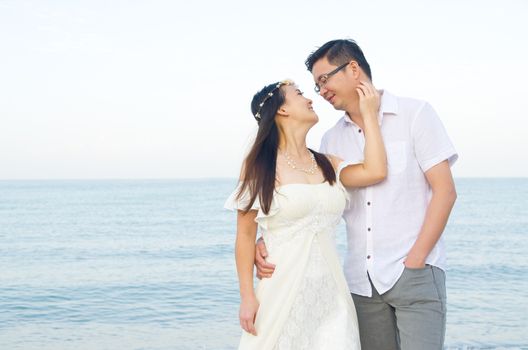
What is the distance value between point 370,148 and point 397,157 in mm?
149

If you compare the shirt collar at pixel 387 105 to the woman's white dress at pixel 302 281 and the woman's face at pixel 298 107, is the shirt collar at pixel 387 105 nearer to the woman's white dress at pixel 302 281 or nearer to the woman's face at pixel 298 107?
the woman's face at pixel 298 107

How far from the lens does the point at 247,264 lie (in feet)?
11.4

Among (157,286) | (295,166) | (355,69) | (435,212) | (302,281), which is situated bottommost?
(157,286)

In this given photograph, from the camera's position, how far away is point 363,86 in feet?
11.9

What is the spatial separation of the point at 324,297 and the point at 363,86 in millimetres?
1078

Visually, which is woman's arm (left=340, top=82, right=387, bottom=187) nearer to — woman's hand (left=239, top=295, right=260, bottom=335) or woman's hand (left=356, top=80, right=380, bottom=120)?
woman's hand (left=356, top=80, right=380, bottom=120)

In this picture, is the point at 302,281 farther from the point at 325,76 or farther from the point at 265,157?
the point at 325,76

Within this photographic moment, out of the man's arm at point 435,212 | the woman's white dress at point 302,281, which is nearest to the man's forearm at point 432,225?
the man's arm at point 435,212

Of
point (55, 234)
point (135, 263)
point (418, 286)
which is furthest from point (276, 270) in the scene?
point (55, 234)

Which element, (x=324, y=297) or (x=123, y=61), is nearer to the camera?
(x=324, y=297)

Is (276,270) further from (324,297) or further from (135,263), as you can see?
(135,263)

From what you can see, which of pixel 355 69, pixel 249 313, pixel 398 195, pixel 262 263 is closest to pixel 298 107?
pixel 355 69

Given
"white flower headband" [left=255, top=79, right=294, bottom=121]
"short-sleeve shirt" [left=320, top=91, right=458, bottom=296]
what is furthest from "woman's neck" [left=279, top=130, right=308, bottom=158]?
"short-sleeve shirt" [left=320, top=91, right=458, bottom=296]

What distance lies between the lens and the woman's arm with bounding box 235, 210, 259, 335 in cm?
340
